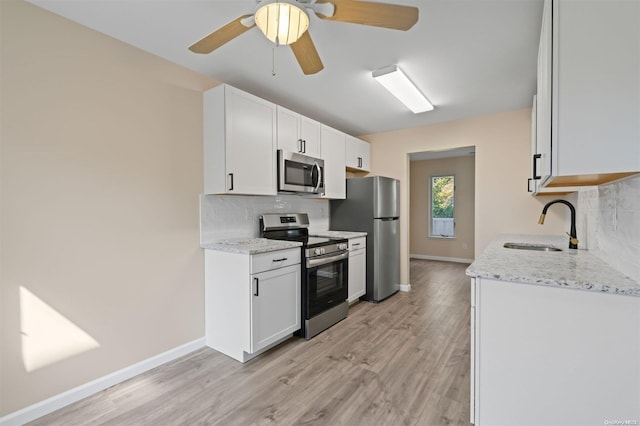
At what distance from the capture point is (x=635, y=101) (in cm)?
109

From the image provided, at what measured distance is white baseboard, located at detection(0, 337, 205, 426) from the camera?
169cm

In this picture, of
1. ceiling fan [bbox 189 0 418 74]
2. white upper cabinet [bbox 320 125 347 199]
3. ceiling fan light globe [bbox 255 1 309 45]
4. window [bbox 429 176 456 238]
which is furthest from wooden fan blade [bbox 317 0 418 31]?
window [bbox 429 176 456 238]

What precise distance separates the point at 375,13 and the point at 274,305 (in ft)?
7.26

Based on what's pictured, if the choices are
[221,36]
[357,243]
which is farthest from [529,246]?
[221,36]

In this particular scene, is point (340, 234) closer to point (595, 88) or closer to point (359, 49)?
point (359, 49)

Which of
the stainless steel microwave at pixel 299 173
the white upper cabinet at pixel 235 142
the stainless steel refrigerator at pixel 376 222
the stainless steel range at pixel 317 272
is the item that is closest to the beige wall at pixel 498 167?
the stainless steel refrigerator at pixel 376 222

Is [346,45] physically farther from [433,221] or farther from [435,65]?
[433,221]

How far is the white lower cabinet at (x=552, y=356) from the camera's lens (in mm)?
1206

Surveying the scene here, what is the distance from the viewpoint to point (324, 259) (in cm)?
298

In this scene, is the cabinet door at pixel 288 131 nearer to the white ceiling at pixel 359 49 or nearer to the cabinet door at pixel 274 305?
the white ceiling at pixel 359 49

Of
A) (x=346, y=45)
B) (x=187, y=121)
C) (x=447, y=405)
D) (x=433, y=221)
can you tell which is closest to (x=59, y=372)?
(x=187, y=121)

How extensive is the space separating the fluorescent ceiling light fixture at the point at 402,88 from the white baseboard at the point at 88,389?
9.66 feet

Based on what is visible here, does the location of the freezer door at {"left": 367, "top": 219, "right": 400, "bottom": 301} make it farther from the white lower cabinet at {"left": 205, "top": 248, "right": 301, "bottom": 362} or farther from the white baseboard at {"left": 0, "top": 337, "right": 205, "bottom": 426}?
the white baseboard at {"left": 0, "top": 337, "right": 205, "bottom": 426}

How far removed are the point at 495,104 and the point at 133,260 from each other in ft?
13.3
